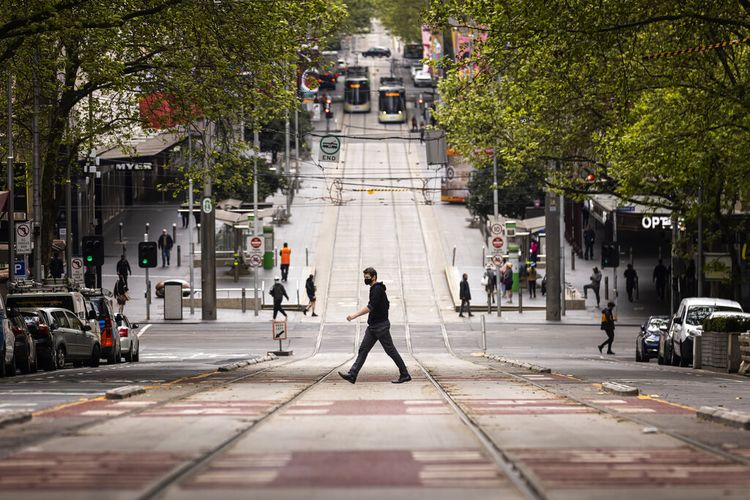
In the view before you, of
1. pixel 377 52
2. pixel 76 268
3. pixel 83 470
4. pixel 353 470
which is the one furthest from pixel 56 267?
pixel 377 52

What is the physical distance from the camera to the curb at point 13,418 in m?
12.9

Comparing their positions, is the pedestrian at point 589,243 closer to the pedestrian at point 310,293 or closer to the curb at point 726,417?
the pedestrian at point 310,293

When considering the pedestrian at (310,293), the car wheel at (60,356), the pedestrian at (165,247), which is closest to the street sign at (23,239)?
the car wheel at (60,356)

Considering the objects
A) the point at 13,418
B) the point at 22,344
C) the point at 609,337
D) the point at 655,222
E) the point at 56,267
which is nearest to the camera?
the point at 13,418

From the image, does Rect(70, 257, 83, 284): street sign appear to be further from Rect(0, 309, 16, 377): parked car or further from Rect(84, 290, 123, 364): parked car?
Rect(0, 309, 16, 377): parked car

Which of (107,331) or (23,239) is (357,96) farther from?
(107,331)

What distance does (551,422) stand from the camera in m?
13.1

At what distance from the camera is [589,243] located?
69.1 m

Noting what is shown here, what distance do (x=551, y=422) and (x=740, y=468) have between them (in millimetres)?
3669

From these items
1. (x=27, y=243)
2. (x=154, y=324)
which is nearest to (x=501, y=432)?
(x=27, y=243)

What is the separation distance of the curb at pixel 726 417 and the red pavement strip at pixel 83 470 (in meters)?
5.59

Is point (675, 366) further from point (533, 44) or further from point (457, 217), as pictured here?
point (457, 217)

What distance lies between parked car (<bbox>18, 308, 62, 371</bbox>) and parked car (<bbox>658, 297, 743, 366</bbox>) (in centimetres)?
1463

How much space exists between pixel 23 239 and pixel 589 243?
3682cm
